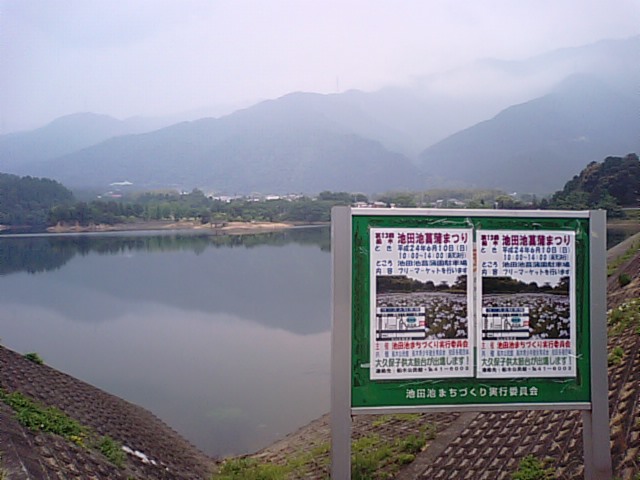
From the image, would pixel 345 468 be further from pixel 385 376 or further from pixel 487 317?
pixel 487 317

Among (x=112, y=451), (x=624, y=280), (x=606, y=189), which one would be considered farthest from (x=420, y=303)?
(x=606, y=189)

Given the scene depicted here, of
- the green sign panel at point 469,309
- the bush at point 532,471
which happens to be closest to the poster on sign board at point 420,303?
the green sign panel at point 469,309

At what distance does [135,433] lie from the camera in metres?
4.68

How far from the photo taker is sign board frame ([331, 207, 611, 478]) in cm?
261

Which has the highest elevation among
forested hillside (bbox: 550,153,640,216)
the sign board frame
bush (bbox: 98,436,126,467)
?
forested hillside (bbox: 550,153,640,216)

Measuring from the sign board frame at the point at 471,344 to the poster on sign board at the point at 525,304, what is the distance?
3cm

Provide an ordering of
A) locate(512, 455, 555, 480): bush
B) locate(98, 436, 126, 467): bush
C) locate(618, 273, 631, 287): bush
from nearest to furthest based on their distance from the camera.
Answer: locate(512, 455, 555, 480): bush → locate(98, 436, 126, 467): bush → locate(618, 273, 631, 287): bush

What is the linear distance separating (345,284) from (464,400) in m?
0.86

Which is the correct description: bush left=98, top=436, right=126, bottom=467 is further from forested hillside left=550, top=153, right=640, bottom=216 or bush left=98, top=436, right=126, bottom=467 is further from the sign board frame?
forested hillside left=550, top=153, right=640, bottom=216

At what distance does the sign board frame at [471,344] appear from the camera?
8.57 ft

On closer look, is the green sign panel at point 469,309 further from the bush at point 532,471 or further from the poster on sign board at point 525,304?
the bush at point 532,471

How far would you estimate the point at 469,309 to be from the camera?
2.69 m

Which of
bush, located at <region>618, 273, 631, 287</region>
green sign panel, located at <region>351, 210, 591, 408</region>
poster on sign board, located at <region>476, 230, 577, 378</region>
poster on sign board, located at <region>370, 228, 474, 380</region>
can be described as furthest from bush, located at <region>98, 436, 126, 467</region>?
bush, located at <region>618, 273, 631, 287</region>

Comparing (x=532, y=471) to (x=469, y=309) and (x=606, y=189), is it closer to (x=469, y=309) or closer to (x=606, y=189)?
(x=469, y=309)
